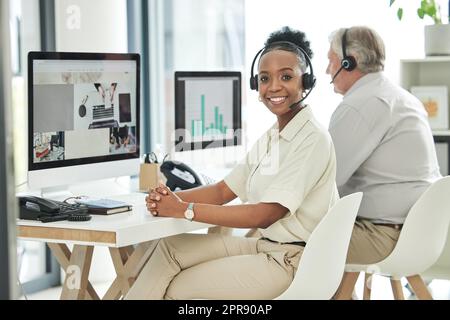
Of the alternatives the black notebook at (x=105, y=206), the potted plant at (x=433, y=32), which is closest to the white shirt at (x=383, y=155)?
the black notebook at (x=105, y=206)

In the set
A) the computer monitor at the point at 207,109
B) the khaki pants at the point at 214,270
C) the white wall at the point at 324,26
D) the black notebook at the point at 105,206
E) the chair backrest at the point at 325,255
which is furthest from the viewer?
the white wall at the point at 324,26

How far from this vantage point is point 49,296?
416cm

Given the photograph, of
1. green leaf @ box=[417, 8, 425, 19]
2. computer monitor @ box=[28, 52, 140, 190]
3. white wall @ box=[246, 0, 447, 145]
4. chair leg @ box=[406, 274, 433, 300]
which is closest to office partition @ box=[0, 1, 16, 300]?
computer monitor @ box=[28, 52, 140, 190]

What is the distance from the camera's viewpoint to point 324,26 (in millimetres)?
4602

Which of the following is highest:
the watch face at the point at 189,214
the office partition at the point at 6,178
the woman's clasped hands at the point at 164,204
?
the office partition at the point at 6,178

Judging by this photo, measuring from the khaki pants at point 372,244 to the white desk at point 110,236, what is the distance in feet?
2.23

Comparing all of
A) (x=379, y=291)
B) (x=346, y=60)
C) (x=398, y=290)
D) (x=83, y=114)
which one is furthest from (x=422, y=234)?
(x=379, y=291)

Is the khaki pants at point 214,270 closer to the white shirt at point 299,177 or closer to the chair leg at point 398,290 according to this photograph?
the white shirt at point 299,177

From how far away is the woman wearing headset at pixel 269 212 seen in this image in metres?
2.33

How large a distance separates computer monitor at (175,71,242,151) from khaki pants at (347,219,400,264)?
878mm

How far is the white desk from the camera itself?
2213 millimetres

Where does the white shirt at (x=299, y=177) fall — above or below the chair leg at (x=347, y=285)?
above
